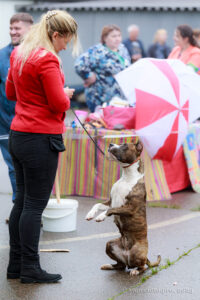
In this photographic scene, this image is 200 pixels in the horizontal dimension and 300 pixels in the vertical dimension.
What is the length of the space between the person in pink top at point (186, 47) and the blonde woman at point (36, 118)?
16.6ft

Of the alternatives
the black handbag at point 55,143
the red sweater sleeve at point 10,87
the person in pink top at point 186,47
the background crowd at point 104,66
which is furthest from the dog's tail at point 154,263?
the person in pink top at point 186,47

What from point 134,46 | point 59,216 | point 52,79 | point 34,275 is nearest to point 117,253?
point 34,275

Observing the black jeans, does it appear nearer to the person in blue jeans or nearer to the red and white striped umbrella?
the person in blue jeans

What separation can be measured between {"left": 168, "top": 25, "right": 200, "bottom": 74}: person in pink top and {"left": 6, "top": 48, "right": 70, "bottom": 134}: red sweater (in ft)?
17.1

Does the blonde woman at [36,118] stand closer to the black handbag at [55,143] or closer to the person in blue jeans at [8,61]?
the black handbag at [55,143]

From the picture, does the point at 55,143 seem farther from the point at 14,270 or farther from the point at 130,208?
the point at 14,270

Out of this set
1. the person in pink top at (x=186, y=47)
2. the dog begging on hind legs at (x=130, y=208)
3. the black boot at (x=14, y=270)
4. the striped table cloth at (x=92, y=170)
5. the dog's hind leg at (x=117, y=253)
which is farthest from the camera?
the person in pink top at (x=186, y=47)

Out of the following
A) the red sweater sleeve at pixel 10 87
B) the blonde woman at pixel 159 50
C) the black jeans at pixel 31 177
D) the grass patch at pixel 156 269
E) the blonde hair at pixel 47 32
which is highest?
the blonde hair at pixel 47 32

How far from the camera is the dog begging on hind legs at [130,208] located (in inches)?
177

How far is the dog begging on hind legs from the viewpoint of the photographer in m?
4.50

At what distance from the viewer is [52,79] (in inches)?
154

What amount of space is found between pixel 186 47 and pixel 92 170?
118 inches

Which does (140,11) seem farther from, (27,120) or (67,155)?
(27,120)

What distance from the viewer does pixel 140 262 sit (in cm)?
455
